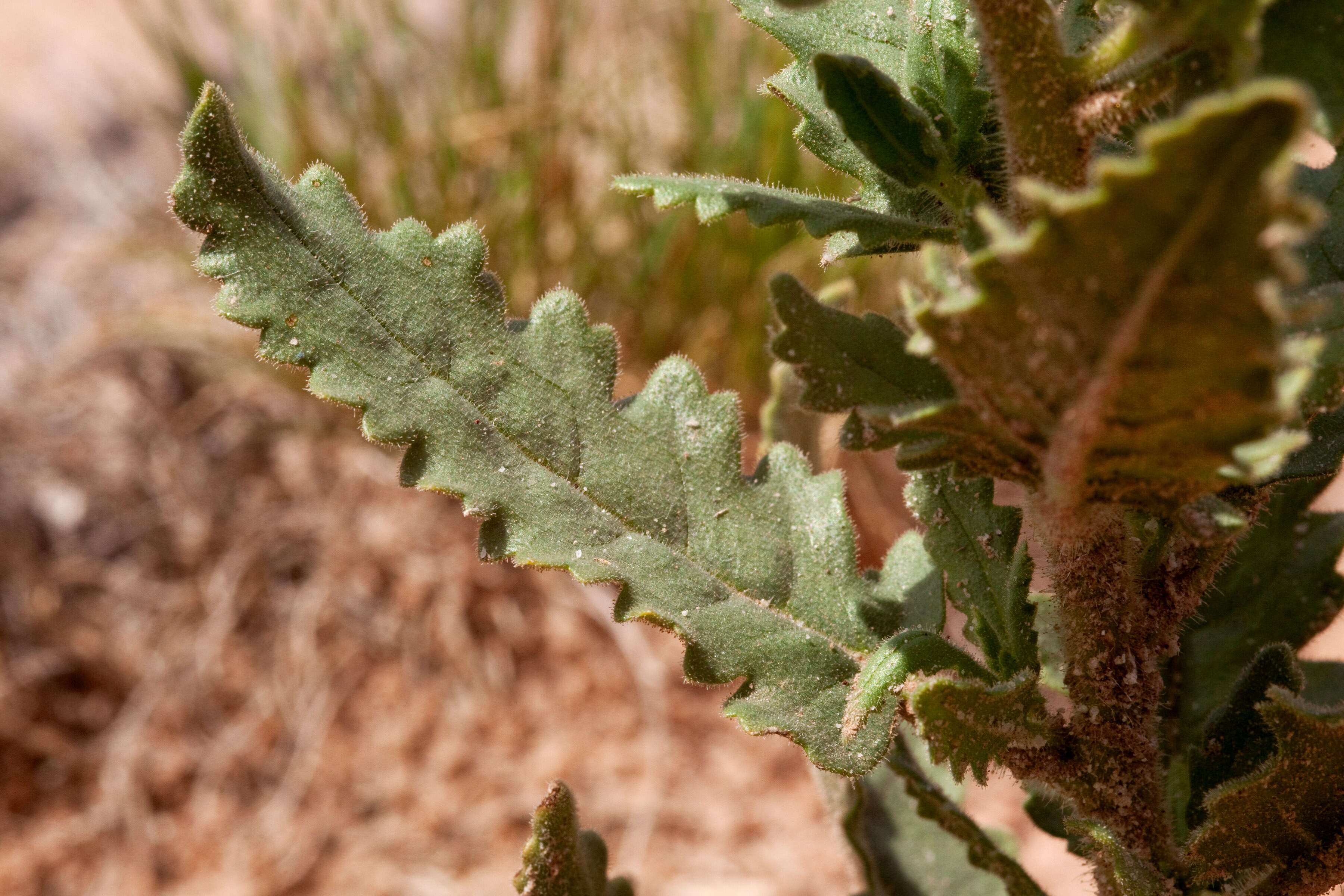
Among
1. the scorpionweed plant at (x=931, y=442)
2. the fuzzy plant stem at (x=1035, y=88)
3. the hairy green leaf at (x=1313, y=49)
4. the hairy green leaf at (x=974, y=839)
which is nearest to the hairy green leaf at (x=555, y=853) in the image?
the scorpionweed plant at (x=931, y=442)

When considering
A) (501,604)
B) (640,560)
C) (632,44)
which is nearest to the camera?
(640,560)

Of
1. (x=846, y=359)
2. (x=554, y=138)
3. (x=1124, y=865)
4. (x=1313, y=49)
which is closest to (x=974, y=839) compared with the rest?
Result: (x=1124, y=865)

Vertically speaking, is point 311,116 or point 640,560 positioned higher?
point 311,116

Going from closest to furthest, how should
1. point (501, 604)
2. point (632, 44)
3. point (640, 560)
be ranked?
point (640, 560)
point (501, 604)
point (632, 44)

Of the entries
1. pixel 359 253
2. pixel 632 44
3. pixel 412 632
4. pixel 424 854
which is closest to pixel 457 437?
pixel 359 253

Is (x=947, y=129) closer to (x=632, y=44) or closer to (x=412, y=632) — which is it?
(x=412, y=632)

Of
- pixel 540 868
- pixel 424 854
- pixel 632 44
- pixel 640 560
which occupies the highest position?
pixel 632 44

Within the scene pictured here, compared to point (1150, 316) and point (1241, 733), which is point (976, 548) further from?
point (1150, 316)

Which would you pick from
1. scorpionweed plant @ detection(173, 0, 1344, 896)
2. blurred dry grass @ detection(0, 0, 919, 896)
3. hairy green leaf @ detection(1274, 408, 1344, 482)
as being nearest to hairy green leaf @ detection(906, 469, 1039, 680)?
scorpionweed plant @ detection(173, 0, 1344, 896)
